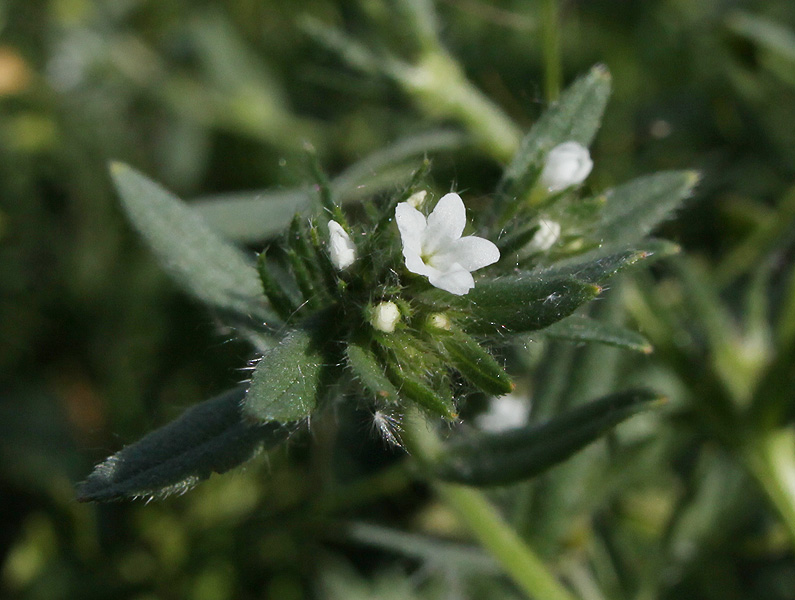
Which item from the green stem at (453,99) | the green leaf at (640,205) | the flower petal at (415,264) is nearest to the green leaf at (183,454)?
the flower petal at (415,264)

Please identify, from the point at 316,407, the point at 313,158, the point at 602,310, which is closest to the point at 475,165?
the point at 602,310

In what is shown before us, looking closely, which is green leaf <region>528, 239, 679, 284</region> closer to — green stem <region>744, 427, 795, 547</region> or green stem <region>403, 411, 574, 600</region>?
green stem <region>403, 411, 574, 600</region>

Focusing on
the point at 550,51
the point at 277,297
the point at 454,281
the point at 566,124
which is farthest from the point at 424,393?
the point at 550,51

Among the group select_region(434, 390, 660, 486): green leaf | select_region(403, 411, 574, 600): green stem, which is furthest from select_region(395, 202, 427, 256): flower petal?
select_region(403, 411, 574, 600): green stem

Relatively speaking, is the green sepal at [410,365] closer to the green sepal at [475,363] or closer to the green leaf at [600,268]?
the green sepal at [475,363]

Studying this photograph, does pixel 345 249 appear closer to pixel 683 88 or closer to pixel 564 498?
pixel 564 498

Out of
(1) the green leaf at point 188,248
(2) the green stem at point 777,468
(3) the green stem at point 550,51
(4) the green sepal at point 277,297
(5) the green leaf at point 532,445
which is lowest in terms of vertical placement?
(2) the green stem at point 777,468
